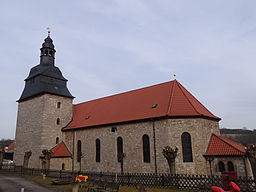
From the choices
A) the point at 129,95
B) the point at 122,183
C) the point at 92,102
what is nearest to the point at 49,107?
the point at 92,102

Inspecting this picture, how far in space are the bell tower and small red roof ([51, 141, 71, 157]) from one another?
0.65 m

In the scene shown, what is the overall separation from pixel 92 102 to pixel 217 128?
17.0m

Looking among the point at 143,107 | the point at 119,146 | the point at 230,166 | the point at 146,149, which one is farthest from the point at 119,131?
the point at 230,166

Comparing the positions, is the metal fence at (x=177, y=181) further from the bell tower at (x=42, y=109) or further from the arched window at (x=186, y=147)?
the bell tower at (x=42, y=109)

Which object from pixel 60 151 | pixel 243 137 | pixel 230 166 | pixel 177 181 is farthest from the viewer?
pixel 243 137

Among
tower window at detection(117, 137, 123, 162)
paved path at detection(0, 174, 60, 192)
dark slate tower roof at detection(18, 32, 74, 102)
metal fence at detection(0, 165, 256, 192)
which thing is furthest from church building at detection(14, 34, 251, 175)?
paved path at detection(0, 174, 60, 192)

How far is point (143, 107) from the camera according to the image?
874 inches

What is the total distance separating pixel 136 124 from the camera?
21.3 metres

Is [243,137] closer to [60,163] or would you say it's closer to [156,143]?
[156,143]

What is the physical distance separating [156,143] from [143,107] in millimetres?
4250

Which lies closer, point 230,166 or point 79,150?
point 230,166

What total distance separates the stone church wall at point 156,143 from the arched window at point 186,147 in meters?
0.27

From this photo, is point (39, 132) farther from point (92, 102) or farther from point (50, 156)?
point (92, 102)

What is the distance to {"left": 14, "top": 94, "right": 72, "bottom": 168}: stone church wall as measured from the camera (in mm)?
26250
